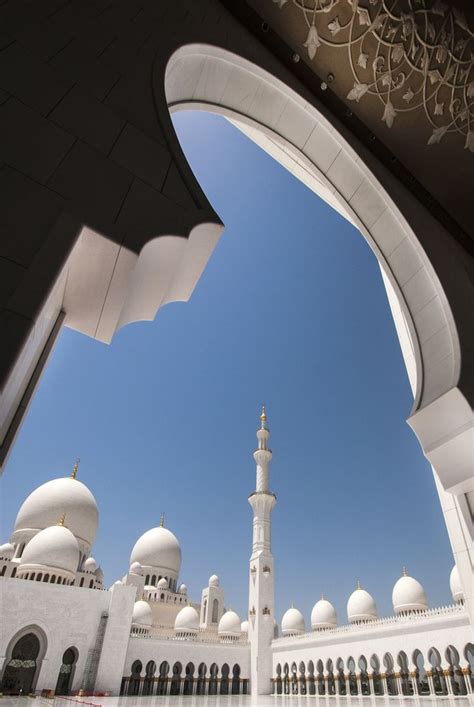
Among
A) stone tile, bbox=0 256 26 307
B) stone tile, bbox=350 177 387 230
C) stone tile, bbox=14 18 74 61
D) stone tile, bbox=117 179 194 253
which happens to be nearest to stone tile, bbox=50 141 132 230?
stone tile, bbox=117 179 194 253

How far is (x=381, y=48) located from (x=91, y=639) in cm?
1771

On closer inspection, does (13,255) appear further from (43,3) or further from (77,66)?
(43,3)

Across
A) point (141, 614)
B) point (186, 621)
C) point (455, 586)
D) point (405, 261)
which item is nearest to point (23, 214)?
point (405, 261)

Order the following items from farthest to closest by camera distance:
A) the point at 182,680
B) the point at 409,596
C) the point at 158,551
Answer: the point at 158,551, the point at 182,680, the point at 409,596

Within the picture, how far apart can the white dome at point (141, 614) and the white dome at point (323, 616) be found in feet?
26.0

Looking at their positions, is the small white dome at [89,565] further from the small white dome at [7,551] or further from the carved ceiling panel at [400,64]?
the carved ceiling panel at [400,64]

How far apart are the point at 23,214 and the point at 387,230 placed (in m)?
2.69

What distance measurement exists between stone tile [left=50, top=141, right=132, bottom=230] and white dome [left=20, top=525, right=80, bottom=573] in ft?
54.9

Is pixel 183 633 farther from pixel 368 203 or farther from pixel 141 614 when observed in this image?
pixel 368 203

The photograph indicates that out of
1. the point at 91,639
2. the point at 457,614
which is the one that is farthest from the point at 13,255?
the point at 91,639

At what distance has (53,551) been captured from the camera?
1512 centimetres

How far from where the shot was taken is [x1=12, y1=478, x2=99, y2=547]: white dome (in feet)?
59.0

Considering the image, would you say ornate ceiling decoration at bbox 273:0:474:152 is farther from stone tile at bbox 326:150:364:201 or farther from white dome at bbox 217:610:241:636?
white dome at bbox 217:610:241:636

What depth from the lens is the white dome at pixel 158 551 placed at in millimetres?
23500
